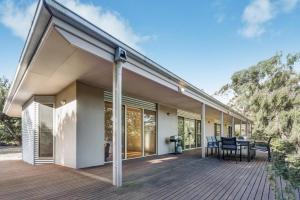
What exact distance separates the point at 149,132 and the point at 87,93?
3774 millimetres

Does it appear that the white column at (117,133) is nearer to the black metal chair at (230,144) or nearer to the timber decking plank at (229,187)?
the timber decking plank at (229,187)

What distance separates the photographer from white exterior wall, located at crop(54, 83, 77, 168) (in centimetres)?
611

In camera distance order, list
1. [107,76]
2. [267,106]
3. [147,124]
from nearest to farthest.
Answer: [107,76]
[147,124]
[267,106]

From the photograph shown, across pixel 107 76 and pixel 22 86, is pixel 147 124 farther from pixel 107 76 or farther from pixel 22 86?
pixel 22 86

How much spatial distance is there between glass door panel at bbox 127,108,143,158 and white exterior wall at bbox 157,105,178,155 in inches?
55.4

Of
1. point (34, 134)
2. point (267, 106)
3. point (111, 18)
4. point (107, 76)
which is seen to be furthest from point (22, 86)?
point (267, 106)

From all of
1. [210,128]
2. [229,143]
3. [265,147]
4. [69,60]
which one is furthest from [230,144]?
[210,128]

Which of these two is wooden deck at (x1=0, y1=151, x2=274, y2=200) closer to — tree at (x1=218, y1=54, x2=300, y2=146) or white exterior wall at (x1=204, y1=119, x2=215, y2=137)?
tree at (x1=218, y1=54, x2=300, y2=146)

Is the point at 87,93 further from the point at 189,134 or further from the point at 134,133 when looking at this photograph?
the point at 189,134

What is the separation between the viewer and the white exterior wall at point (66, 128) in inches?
241

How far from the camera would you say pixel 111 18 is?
24.5ft

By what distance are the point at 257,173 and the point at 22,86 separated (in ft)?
23.9

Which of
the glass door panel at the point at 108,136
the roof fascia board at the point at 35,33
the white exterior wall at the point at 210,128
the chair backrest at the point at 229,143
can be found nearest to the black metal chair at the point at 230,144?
the chair backrest at the point at 229,143

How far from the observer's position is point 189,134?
1298 cm
